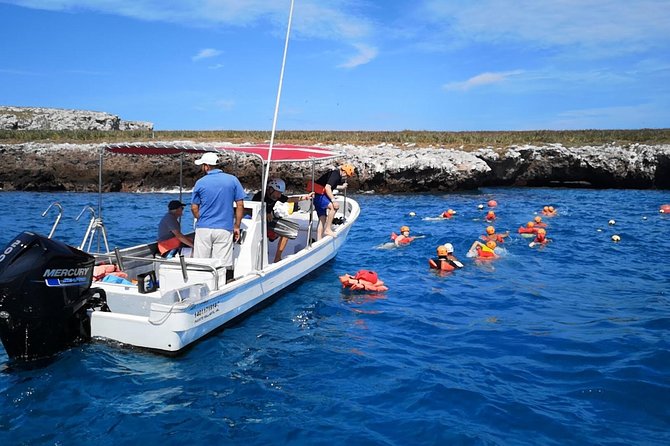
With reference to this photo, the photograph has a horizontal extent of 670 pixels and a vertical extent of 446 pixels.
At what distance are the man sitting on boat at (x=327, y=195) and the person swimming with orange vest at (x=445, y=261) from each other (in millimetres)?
2803

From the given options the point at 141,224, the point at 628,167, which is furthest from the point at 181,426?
the point at 628,167

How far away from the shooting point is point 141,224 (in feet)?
70.7

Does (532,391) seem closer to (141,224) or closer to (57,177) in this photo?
(141,224)

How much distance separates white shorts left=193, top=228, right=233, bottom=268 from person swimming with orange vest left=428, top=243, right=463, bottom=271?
21.1 feet

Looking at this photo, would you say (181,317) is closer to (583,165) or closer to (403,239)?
(403,239)

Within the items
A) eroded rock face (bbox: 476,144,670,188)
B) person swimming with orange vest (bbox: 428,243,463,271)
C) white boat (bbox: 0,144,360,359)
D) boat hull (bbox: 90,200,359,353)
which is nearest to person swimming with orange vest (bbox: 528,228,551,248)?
person swimming with orange vest (bbox: 428,243,463,271)

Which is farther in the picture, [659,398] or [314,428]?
[659,398]

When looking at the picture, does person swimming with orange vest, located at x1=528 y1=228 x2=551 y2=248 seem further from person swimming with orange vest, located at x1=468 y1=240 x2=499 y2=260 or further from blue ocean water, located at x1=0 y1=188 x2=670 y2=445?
blue ocean water, located at x1=0 y1=188 x2=670 y2=445

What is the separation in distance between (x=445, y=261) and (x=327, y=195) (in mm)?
3589

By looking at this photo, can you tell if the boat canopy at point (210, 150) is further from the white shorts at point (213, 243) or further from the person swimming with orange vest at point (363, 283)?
the person swimming with orange vest at point (363, 283)

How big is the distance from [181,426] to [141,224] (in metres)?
16.8

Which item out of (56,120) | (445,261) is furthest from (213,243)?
(56,120)

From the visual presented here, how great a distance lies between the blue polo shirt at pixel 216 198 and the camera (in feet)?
29.5

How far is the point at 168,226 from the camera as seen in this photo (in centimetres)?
1030
